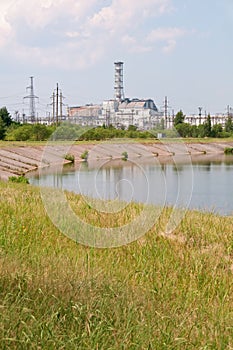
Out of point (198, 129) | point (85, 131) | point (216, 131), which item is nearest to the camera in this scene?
point (85, 131)

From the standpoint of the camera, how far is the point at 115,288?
371 centimetres

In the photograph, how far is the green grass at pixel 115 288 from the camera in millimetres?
2799

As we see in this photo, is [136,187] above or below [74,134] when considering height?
below

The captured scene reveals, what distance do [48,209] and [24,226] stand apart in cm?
108

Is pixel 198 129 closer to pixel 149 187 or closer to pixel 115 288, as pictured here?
pixel 149 187

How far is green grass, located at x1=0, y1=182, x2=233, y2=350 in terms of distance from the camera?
280 cm

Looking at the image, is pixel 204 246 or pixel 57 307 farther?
pixel 204 246

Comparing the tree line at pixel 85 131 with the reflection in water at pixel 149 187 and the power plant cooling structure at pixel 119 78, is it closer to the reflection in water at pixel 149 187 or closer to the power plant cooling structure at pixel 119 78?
the reflection in water at pixel 149 187

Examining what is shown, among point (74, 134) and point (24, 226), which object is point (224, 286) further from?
point (74, 134)

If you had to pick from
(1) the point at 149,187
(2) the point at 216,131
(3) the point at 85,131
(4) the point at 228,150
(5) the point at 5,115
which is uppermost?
(5) the point at 5,115

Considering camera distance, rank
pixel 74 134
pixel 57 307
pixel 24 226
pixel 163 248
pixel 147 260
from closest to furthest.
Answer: pixel 57 307, pixel 147 260, pixel 163 248, pixel 24 226, pixel 74 134

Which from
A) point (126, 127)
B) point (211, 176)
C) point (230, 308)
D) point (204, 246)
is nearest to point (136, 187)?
point (126, 127)

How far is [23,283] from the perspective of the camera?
340 cm

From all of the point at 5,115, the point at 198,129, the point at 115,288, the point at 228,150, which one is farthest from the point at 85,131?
the point at 198,129
